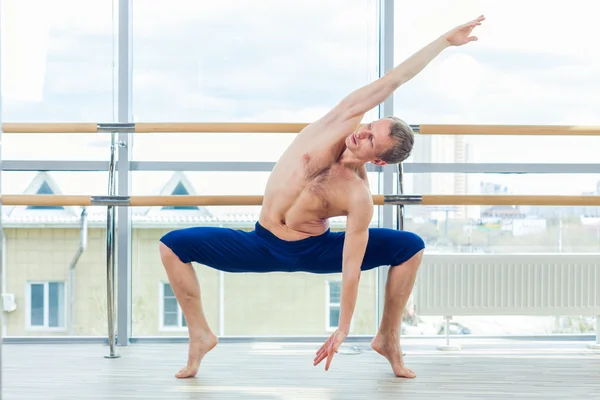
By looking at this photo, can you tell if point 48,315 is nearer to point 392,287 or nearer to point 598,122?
point 392,287

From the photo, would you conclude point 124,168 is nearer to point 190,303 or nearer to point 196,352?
point 190,303

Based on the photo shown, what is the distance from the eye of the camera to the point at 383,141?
221 cm

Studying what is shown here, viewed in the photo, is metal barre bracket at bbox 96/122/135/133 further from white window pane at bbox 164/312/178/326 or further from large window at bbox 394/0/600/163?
large window at bbox 394/0/600/163

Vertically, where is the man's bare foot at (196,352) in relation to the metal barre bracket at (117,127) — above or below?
below

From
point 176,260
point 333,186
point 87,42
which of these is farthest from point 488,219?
point 87,42

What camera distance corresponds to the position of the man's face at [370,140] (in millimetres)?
2213

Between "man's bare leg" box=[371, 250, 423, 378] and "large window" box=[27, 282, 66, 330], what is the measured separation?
163 cm

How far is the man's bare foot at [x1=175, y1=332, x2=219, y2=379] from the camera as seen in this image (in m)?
2.45

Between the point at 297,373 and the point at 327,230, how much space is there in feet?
1.84

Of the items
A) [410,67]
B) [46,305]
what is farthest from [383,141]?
[46,305]

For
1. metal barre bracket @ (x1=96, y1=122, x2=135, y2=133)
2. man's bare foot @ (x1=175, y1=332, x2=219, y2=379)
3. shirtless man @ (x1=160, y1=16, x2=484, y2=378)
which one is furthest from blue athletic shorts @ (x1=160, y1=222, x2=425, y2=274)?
metal barre bracket @ (x1=96, y1=122, x2=135, y2=133)

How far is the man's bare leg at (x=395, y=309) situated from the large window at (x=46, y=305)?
1631 mm

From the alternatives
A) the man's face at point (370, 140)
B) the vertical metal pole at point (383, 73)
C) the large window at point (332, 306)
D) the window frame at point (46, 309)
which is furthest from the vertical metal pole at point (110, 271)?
the vertical metal pole at point (383, 73)

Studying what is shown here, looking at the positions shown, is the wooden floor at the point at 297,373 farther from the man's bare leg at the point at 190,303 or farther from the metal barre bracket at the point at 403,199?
the metal barre bracket at the point at 403,199
